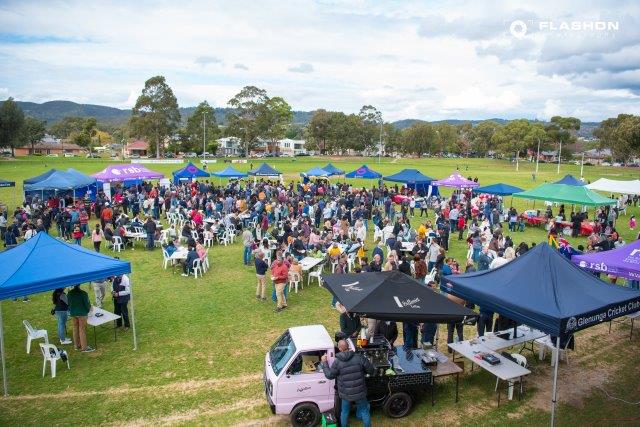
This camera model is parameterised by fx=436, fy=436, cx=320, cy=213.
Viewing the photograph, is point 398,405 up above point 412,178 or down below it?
below

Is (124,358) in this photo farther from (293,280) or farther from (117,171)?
(117,171)

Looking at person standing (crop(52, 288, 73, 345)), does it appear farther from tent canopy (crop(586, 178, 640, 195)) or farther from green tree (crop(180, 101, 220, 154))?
green tree (crop(180, 101, 220, 154))

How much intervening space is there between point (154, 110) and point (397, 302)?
3265 inches

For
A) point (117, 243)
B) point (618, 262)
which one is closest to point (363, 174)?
point (117, 243)

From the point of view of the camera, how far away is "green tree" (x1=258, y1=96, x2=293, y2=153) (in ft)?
288

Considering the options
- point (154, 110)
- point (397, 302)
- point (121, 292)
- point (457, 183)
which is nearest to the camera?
point (397, 302)

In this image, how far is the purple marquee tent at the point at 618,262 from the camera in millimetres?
8727

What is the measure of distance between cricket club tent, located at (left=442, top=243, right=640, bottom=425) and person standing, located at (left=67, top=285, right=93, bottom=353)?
24.5 feet

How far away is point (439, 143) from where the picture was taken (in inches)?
4274

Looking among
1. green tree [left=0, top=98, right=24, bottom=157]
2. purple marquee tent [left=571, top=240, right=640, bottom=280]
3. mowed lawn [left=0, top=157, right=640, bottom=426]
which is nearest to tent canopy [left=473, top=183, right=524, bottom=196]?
mowed lawn [left=0, top=157, right=640, bottom=426]

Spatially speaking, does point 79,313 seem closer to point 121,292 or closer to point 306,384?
point 121,292

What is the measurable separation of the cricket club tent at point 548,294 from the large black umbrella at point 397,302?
1.84ft

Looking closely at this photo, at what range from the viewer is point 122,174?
2602 cm

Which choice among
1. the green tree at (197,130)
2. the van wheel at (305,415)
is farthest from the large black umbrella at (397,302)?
the green tree at (197,130)
